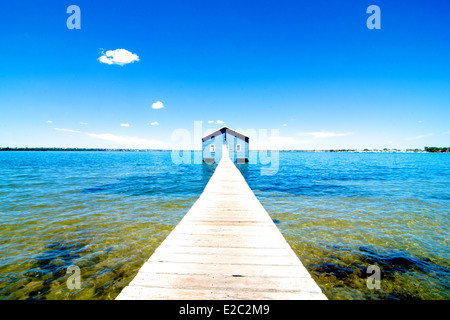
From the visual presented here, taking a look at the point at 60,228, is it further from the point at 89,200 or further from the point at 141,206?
the point at 89,200

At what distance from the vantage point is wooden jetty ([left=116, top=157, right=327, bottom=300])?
7.72 feet

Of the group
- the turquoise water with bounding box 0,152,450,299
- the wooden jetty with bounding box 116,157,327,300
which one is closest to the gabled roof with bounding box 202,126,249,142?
the turquoise water with bounding box 0,152,450,299

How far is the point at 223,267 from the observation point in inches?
114

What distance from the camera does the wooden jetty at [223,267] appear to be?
2.35 metres

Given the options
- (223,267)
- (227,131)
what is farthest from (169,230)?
(227,131)

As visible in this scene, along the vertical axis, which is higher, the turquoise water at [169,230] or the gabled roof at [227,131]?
the gabled roof at [227,131]

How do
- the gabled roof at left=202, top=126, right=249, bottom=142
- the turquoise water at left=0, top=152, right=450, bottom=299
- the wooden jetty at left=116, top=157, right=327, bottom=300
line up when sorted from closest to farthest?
1. the wooden jetty at left=116, top=157, right=327, bottom=300
2. the turquoise water at left=0, top=152, right=450, bottom=299
3. the gabled roof at left=202, top=126, right=249, bottom=142

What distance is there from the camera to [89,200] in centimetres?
1076

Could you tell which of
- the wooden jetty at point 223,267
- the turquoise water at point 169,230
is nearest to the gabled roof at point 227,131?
the turquoise water at point 169,230

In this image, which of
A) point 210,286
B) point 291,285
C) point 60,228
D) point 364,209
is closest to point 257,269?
point 291,285

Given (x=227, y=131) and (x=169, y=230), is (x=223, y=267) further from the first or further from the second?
(x=227, y=131)

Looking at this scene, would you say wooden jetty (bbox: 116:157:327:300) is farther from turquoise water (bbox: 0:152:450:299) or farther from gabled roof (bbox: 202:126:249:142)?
gabled roof (bbox: 202:126:249:142)

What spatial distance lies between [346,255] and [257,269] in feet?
12.5

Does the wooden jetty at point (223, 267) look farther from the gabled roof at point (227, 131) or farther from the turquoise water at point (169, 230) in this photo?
the gabled roof at point (227, 131)
